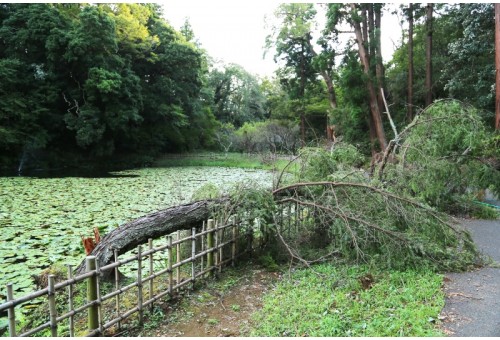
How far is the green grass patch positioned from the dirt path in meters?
0.18

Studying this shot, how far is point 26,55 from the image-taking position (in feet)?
65.4

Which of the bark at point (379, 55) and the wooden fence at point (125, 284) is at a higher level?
the bark at point (379, 55)

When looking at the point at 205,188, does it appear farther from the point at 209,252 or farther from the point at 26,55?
the point at 26,55

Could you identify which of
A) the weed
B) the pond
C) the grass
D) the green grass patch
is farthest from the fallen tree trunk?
the grass

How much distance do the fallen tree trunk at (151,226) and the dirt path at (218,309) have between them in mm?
817

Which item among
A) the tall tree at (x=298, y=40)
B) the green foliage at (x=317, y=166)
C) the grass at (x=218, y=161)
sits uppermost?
the tall tree at (x=298, y=40)

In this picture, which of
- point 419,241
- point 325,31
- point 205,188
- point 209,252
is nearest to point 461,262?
point 419,241

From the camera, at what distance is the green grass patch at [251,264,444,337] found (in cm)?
319

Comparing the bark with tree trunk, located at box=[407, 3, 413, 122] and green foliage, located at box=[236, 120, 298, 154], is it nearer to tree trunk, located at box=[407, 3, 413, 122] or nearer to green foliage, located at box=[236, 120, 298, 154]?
tree trunk, located at box=[407, 3, 413, 122]

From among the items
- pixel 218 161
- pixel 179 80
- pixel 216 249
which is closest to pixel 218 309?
pixel 216 249

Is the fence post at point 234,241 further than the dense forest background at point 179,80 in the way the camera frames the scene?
No

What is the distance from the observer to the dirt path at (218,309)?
342 centimetres

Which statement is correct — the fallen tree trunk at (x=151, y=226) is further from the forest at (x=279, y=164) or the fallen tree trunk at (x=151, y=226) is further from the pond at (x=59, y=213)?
the pond at (x=59, y=213)

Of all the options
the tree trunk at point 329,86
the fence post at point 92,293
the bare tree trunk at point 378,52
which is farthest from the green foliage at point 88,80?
the fence post at point 92,293
